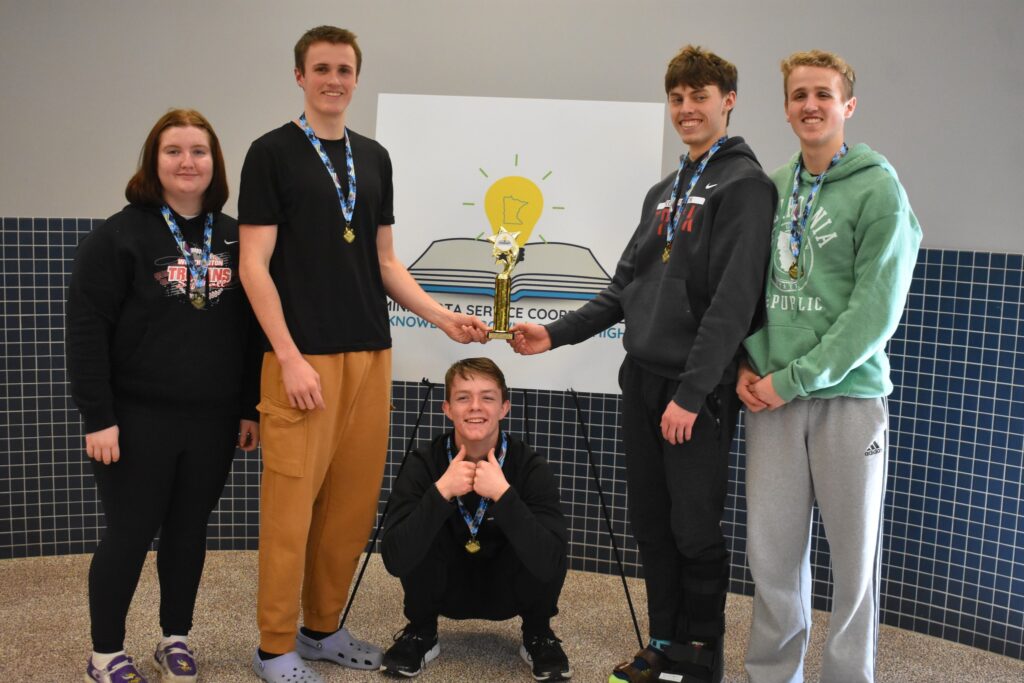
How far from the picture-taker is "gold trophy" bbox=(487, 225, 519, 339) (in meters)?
2.85

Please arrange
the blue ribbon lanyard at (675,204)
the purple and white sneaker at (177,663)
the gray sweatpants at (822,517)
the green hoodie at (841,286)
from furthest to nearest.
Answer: the purple and white sneaker at (177,663) → the blue ribbon lanyard at (675,204) → the gray sweatpants at (822,517) → the green hoodie at (841,286)

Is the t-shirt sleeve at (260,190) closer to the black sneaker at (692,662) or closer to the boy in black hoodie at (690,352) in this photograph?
the boy in black hoodie at (690,352)

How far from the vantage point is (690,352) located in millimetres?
2371

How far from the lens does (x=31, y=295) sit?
3.56 meters

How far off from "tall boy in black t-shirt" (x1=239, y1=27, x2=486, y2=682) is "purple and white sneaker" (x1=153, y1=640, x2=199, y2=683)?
182 mm

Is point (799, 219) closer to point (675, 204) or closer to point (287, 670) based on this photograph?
point (675, 204)

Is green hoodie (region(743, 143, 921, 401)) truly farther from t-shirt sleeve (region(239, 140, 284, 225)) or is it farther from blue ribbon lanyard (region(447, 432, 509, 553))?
t-shirt sleeve (region(239, 140, 284, 225))

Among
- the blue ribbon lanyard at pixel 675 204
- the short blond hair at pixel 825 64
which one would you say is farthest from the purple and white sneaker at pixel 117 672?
the short blond hair at pixel 825 64

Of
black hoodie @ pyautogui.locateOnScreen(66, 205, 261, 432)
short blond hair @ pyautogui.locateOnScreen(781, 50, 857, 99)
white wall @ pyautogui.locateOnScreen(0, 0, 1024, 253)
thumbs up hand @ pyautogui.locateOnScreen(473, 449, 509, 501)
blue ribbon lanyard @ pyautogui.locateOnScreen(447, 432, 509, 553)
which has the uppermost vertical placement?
white wall @ pyautogui.locateOnScreen(0, 0, 1024, 253)

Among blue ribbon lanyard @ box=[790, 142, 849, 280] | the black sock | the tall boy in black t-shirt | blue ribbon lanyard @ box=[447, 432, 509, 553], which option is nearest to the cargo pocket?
the tall boy in black t-shirt

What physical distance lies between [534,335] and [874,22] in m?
1.66

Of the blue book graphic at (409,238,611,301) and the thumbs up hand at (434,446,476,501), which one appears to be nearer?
the thumbs up hand at (434,446,476,501)

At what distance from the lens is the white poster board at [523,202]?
3.08m

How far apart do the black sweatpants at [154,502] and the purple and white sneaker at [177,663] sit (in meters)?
0.13
